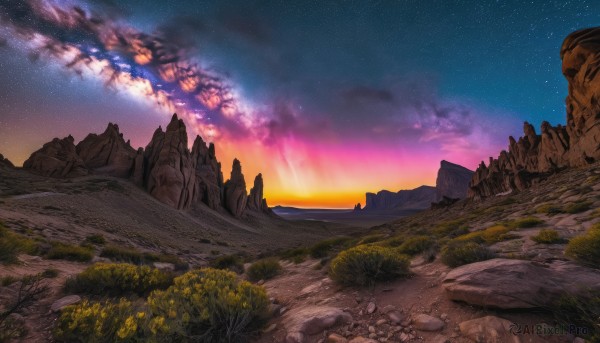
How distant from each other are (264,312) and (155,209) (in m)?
50.2

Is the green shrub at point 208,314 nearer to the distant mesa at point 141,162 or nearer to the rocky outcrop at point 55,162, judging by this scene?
the distant mesa at point 141,162

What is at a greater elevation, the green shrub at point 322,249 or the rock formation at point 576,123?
the rock formation at point 576,123

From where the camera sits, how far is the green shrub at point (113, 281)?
6180 millimetres

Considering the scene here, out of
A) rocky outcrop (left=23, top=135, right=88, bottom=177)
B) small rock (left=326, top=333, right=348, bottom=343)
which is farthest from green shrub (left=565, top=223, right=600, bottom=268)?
rocky outcrop (left=23, top=135, right=88, bottom=177)

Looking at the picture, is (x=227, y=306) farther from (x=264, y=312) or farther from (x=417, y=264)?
(x=417, y=264)

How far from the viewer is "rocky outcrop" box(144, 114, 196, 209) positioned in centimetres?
5673

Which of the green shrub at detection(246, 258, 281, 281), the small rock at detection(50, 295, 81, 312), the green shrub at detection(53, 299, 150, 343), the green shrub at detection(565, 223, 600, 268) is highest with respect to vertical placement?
the green shrub at detection(565, 223, 600, 268)

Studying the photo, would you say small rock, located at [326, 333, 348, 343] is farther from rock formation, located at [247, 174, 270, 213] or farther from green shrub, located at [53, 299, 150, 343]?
rock formation, located at [247, 174, 270, 213]

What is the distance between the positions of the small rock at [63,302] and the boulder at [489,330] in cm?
747

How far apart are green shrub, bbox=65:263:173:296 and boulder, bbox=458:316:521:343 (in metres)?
7.81

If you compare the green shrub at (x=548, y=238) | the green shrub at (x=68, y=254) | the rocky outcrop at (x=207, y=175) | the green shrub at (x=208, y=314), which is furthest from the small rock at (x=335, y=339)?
the rocky outcrop at (x=207, y=175)

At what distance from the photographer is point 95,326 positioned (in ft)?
11.7

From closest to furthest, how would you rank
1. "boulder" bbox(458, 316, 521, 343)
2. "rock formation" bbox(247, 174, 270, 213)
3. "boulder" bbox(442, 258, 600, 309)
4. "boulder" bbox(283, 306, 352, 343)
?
"boulder" bbox(458, 316, 521, 343) < "boulder" bbox(442, 258, 600, 309) < "boulder" bbox(283, 306, 352, 343) < "rock formation" bbox(247, 174, 270, 213)

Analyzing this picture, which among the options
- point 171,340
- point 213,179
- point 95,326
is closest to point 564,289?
point 171,340
